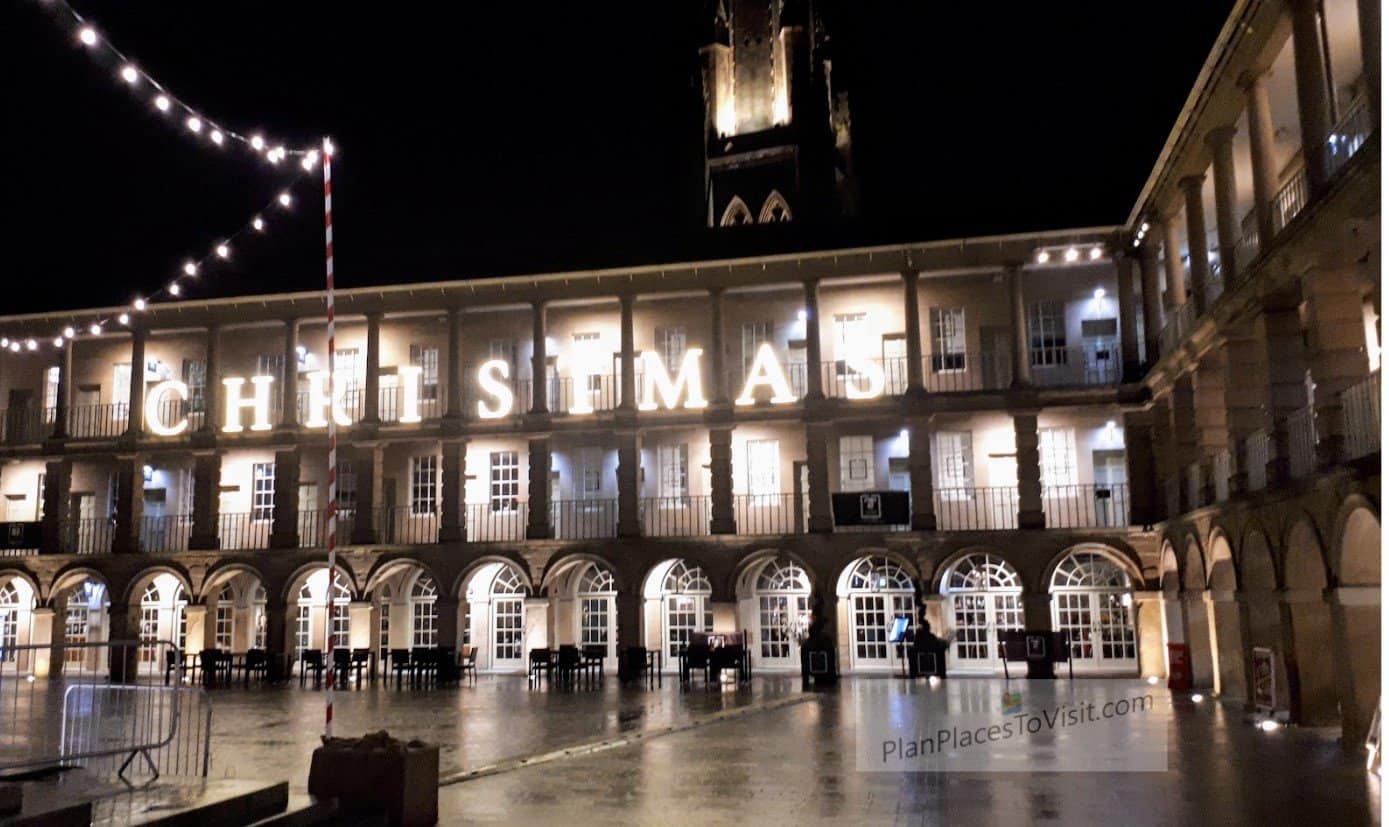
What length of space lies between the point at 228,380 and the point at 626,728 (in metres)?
17.8

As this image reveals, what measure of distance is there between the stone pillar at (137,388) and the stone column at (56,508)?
6.57 ft

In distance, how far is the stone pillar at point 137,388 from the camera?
95.3ft

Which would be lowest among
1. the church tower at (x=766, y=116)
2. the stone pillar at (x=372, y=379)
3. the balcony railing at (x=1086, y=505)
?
the balcony railing at (x=1086, y=505)

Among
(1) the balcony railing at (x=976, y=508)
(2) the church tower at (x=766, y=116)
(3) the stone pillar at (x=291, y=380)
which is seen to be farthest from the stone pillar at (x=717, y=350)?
(2) the church tower at (x=766, y=116)

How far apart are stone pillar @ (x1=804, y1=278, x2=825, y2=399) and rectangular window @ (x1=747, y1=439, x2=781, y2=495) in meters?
1.86

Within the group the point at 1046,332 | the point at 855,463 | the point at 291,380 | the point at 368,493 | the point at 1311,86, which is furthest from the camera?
the point at 291,380

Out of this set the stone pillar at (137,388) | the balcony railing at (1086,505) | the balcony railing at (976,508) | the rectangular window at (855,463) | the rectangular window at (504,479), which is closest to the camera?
the balcony railing at (1086,505)

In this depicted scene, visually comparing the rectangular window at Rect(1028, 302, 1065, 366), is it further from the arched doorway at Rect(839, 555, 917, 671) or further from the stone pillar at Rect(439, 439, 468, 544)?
the stone pillar at Rect(439, 439, 468, 544)

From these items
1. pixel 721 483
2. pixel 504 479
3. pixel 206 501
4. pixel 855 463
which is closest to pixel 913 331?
pixel 855 463

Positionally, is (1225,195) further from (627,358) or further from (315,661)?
(315,661)

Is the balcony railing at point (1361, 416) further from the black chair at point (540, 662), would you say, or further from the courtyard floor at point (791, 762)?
the black chair at point (540, 662)

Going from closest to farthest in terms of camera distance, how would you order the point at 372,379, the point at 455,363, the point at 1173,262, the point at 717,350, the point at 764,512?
the point at 1173,262
the point at 717,350
the point at 764,512
the point at 455,363
the point at 372,379

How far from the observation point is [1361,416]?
1309 cm

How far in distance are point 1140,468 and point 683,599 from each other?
433 inches
